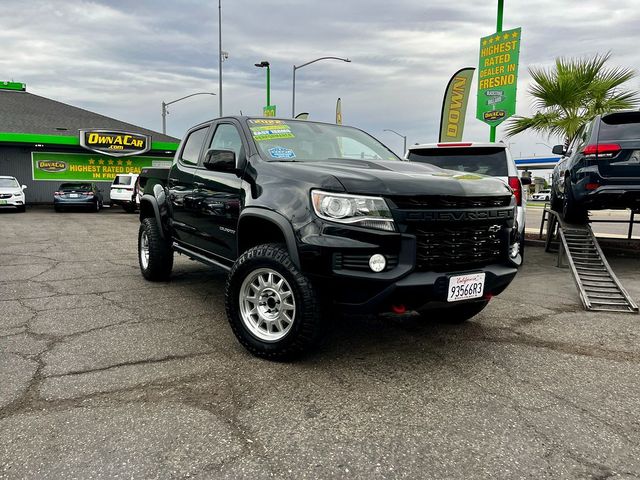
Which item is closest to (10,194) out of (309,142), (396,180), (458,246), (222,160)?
(222,160)

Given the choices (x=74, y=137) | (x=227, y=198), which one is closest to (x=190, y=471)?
(x=227, y=198)

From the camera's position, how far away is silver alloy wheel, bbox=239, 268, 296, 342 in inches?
136

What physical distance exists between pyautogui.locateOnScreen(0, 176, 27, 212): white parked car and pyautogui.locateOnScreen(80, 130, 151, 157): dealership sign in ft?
17.6

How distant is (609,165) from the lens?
6.46m

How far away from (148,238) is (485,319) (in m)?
3.94

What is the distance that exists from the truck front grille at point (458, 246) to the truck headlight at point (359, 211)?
0.22 m

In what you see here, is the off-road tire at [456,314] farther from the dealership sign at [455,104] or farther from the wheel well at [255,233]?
the dealership sign at [455,104]

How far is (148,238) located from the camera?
5.98 m

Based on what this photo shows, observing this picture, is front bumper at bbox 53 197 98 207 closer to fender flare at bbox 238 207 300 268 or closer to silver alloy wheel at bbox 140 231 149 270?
silver alloy wheel at bbox 140 231 149 270

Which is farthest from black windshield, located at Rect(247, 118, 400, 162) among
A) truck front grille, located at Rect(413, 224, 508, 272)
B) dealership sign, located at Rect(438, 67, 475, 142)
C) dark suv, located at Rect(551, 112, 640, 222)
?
dealership sign, located at Rect(438, 67, 475, 142)

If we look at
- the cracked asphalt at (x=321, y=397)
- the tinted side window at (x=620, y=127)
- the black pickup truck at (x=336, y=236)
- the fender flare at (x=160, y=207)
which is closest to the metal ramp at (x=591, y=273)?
the cracked asphalt at (x=321, y=397)

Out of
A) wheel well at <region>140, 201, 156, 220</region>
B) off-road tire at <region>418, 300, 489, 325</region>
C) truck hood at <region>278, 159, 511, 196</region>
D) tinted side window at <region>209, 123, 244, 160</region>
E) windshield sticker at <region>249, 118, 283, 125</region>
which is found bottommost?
off-road tire at <region>418, 300, 489, 325</region>

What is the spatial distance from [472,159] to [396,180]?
4003 mm

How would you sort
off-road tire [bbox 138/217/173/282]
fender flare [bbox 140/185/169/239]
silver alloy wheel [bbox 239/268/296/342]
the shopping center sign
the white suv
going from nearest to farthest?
silver alloy wheel [bbox 239/268/296/342]
fender flare [bbox 140/185/169/239]
off-road tire [bbox 138/217/173/282]
the white suv
the shopping center sign
